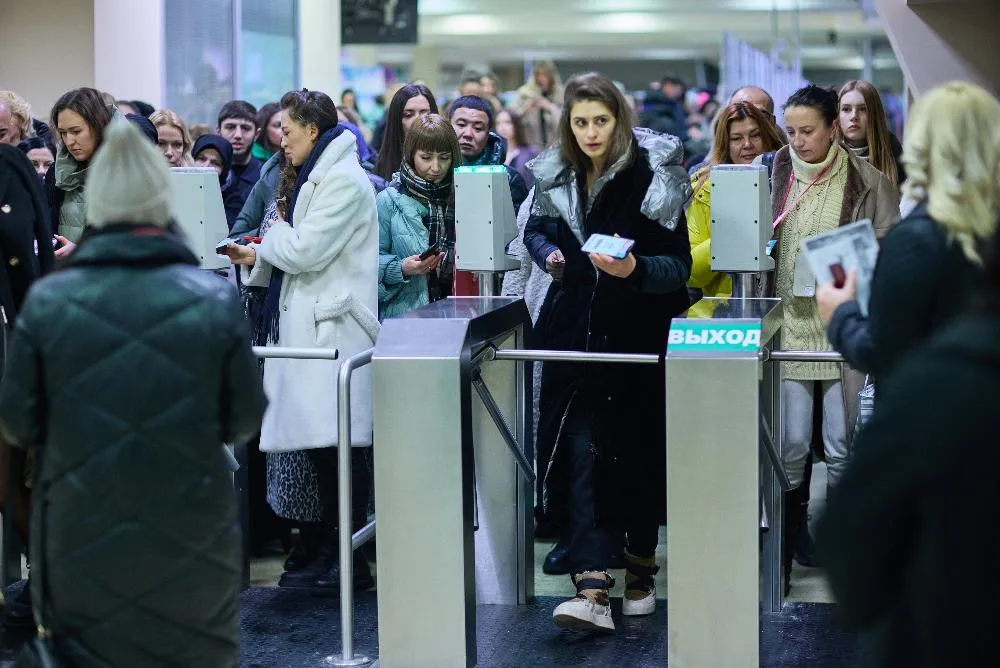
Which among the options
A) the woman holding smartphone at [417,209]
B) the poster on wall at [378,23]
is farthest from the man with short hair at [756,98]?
the poster on wall at [378,23]

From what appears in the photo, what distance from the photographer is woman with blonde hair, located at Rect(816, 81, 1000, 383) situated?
2482 millimetres

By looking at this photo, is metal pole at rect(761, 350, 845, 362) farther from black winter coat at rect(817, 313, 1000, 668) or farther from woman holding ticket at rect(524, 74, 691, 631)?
black winter coat at rect(817, 313, 1000, 668)

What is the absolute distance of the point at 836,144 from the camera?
451 cm

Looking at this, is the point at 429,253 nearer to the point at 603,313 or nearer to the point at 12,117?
the point at 603,313

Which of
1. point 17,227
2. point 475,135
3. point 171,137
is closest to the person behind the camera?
point 17,227

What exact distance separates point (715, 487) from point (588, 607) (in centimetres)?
65

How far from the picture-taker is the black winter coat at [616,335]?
4020 mm

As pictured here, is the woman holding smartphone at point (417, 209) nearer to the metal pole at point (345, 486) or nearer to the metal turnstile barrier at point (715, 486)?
the metal pole at point (345, 486)

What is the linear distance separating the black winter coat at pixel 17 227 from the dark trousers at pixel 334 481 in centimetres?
101

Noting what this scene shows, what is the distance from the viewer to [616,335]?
4.05 meters

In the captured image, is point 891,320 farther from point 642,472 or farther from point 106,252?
point 642,472

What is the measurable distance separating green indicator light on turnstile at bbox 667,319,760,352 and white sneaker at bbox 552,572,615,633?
84 centimetres

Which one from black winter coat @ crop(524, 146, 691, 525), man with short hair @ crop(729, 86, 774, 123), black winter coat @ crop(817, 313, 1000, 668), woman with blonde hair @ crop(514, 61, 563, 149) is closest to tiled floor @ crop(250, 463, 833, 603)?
black winter coat @ crop(524, 146, 691, 525)

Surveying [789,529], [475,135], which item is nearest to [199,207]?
[475,135]
